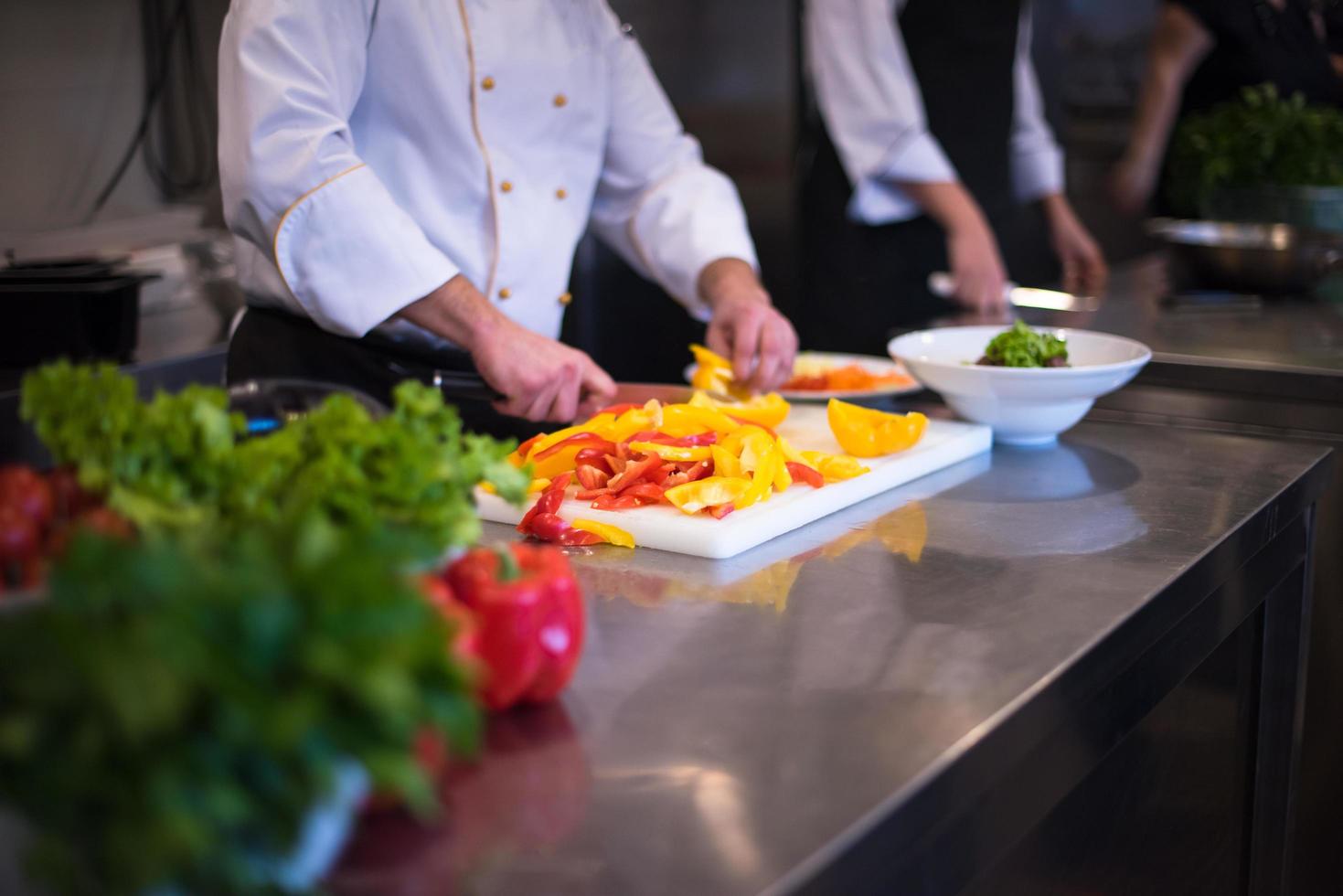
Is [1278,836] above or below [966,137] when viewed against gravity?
below

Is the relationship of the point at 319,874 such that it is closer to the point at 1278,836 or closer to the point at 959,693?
the point at 959,693

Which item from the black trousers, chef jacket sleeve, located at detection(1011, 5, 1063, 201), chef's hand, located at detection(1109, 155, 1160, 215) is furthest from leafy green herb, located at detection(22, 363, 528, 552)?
chef's hand, located at detection(1109, 155, 1160, 215)

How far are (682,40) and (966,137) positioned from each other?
0.69 metres

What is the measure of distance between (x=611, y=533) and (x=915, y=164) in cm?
166

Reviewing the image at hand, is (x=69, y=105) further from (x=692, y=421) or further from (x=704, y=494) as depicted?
(x=704, y=494)

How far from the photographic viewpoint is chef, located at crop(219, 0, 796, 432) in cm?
138

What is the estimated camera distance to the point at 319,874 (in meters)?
0.56

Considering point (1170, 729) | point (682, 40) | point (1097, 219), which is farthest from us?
point (1097, 219)

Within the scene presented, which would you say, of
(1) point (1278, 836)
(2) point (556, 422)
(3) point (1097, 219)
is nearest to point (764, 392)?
(2) point (556, 422)

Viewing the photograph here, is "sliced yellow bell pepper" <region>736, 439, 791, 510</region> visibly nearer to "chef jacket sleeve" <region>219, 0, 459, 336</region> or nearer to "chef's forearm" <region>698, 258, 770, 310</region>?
"chef jacket sleeve" <region>219, 0, 459, 336</region>

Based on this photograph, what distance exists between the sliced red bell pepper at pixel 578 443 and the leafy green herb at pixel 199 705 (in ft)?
2.37

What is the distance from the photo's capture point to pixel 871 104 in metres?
2.54

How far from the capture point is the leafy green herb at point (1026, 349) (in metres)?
1.41

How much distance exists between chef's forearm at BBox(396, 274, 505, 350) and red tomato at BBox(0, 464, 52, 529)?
0.75 m
